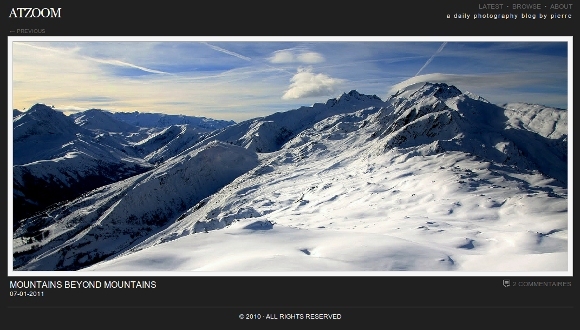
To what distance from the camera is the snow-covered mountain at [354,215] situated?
10.6m

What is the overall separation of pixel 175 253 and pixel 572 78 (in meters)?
13.2

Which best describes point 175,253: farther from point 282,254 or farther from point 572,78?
point 572,78

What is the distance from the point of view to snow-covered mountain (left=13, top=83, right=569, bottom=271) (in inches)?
419
